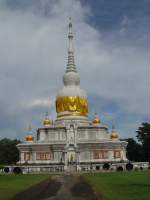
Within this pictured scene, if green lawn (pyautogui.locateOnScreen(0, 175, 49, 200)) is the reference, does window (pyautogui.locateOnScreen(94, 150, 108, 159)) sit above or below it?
above

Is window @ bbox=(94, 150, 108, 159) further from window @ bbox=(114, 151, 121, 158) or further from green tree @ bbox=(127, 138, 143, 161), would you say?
green tree @ bbox=(127, 138, 143, 161)

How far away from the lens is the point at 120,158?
9619cm

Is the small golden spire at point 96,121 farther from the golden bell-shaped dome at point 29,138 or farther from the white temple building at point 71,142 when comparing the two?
the golden bell-shaped dome at point 29,138

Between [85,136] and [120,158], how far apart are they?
9.08 meters

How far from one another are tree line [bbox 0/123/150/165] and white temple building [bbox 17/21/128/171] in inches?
342

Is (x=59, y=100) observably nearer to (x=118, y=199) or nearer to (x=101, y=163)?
(x=101, y=163)

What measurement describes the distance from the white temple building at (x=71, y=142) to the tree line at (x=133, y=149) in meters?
8.70

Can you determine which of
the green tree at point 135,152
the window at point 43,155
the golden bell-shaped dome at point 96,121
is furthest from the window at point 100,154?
the green tree at point 135,152

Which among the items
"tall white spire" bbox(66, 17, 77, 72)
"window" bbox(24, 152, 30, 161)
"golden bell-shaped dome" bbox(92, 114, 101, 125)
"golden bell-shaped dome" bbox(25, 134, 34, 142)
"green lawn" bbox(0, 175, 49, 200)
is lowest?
"green lawn" bbox(0, 175, 49, 200)

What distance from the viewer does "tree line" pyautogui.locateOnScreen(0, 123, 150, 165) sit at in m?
107

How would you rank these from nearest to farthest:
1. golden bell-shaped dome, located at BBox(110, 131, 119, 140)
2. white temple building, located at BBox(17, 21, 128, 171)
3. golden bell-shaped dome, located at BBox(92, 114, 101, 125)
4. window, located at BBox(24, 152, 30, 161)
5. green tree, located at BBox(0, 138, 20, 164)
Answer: white temple building, located at BBox(17, 21, 128, 171)
window, located at BBox(24, 152, 30, 161)
golden bell-shaped dome, located at BBox(110, 131, 119, 140)
golden bell-shaped dome, located at BBox(92, 114, 101, 125)
green tree, located at BBox(0, 138, 20, 164)

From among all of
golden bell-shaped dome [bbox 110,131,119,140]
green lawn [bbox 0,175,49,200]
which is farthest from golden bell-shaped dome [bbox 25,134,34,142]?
green lawn [bbox 0,175,49,200]

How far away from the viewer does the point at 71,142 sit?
319 feet

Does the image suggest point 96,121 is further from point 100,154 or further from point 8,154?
point 8,154
